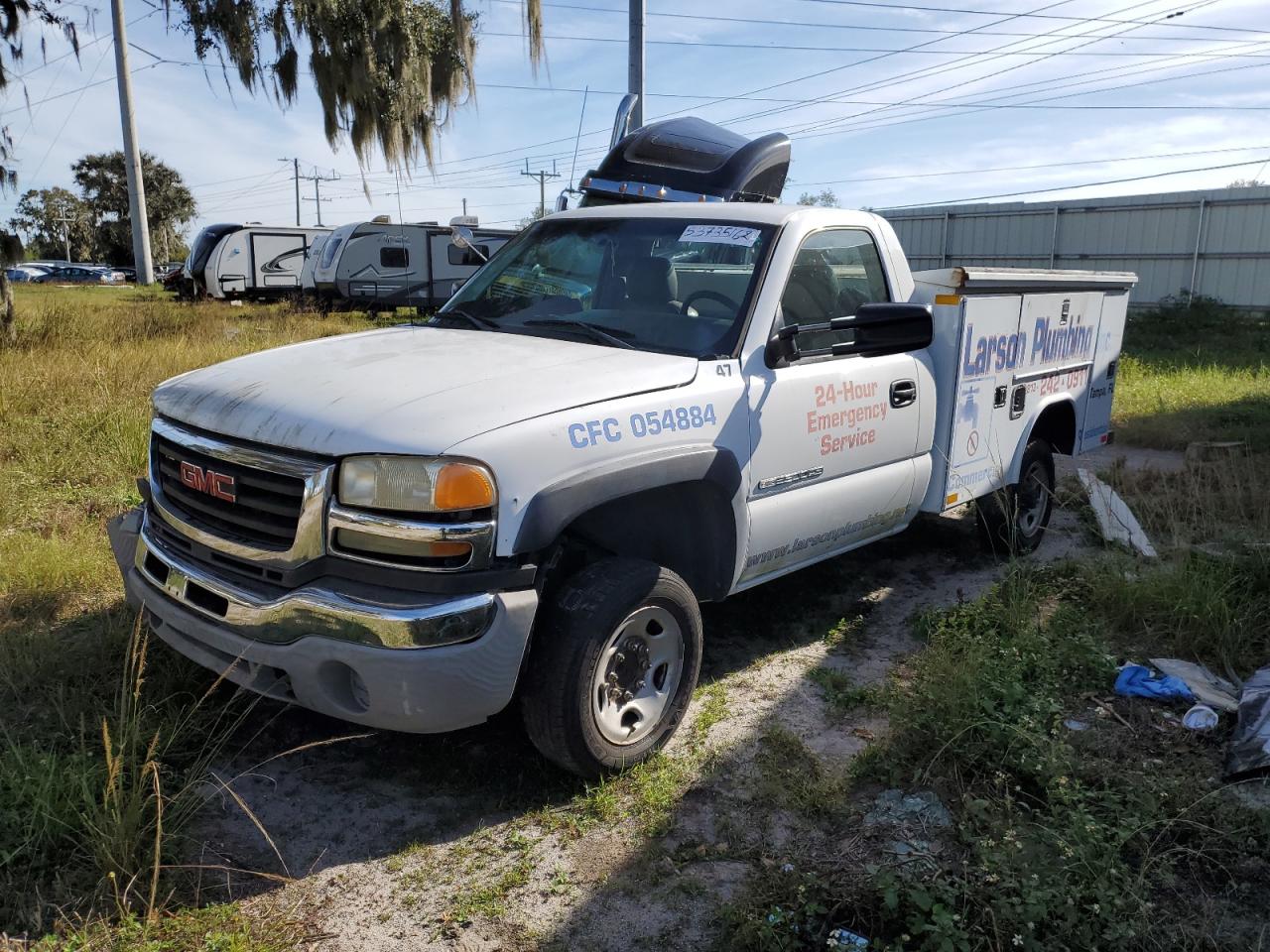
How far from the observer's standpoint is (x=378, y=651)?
2.65m

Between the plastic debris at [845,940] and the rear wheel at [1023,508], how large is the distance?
3.39 metres

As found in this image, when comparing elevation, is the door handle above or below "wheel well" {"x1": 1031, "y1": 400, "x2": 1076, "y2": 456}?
above

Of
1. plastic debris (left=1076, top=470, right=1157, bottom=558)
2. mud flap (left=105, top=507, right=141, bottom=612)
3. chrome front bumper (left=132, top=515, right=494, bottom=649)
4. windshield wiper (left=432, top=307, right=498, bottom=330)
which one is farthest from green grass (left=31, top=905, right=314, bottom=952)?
plastic debris (left=1076, top=470, right=1157, bottom=558)

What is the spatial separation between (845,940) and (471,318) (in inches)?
113

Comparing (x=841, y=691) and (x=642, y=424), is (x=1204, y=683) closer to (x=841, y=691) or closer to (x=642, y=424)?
(x=841, y=691)

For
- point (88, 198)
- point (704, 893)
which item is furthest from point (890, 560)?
point (88, 198)

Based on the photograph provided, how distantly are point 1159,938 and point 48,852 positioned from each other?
303cm

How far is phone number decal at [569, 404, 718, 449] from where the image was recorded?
2955 millimetres

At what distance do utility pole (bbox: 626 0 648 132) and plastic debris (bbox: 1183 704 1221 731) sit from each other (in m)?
10.4

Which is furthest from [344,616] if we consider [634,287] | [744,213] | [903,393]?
[903,393]

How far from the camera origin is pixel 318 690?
277 centimetres

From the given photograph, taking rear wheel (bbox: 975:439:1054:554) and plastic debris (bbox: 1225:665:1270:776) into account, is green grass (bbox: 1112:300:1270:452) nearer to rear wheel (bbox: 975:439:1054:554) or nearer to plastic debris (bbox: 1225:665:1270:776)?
rear wheel (bbox: 975:439:1054:554)

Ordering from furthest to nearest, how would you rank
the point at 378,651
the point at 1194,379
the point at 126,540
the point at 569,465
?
the point at 1194,379
the point at 126,540
the point at 569,465
the point at 378,651

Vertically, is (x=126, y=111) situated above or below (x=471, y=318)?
above
